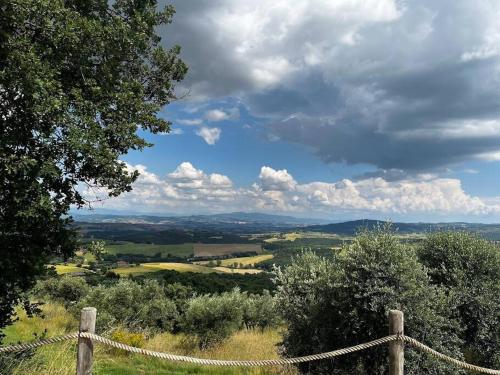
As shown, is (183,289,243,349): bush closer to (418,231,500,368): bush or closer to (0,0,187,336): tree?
→ (418,231,500,368): bush

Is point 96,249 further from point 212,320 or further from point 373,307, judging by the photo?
point 212,320

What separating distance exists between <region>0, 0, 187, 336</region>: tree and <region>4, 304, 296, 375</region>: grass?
4.97ft

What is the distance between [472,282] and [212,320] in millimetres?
12278

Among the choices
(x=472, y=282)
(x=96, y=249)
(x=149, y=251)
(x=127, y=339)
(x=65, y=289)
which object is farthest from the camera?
(x=149, y=251)

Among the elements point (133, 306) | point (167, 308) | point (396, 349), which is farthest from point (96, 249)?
point (167, 308)

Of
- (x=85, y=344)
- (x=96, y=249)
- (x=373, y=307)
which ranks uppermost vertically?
(x=96, y=249)

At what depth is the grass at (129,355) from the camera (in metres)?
A: 9.28

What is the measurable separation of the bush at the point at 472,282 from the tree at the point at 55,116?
9641 mm

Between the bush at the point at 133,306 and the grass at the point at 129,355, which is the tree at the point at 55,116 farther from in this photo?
the bush at the point at 133,306

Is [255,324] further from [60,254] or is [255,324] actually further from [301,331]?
[60,254]

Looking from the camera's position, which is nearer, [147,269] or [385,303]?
[385,303]

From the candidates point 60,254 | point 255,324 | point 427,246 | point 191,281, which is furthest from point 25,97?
point 191,281

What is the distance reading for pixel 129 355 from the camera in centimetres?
1488

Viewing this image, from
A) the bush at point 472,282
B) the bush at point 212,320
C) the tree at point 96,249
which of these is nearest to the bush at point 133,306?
the bush at point 212,320
